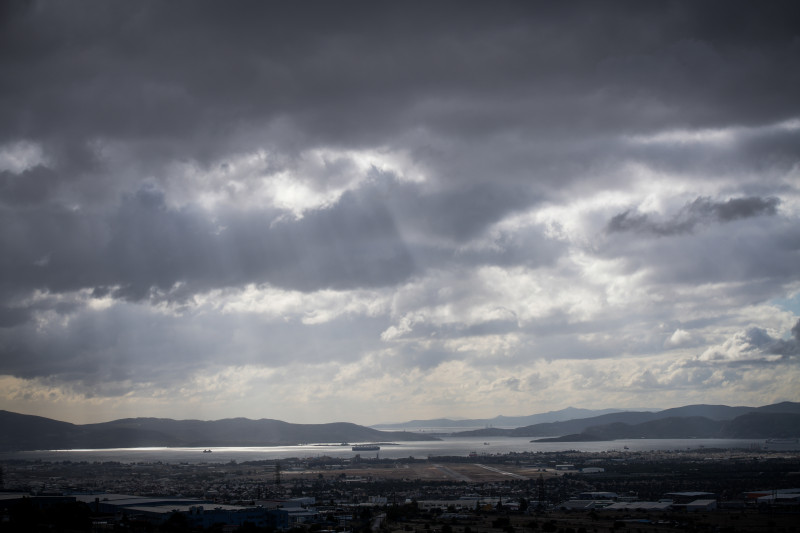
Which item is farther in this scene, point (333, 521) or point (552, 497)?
point (552, 497)

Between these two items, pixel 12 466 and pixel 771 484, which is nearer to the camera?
pixel 771 484

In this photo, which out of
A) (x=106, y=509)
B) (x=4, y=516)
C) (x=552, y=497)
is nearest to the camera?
(x=4, y=516)

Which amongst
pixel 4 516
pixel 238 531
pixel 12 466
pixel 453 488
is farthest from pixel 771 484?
pixel 12 466

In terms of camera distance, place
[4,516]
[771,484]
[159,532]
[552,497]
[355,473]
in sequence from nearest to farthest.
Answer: [159,532]
[4,516]
[552,497]
[771,484]
[355,473]

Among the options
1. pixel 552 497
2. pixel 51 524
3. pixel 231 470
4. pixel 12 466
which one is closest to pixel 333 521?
pixel 51 524

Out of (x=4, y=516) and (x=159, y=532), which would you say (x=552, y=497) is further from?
(x=4, y=516)

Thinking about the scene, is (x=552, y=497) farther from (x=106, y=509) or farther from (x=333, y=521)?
(x=106, y=509)
